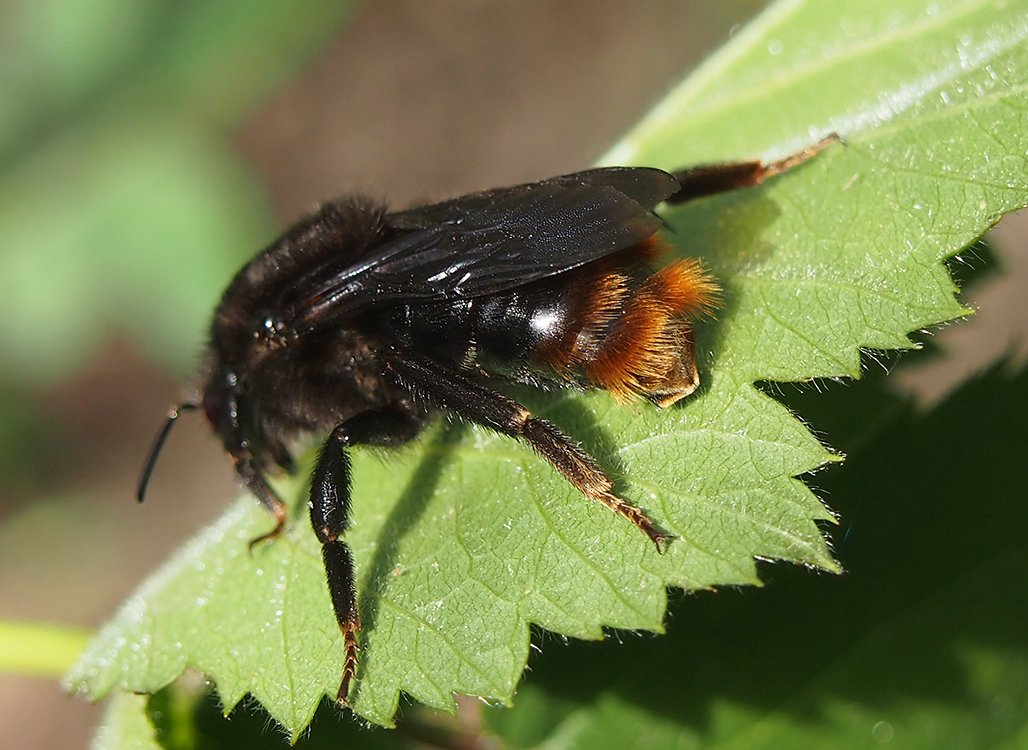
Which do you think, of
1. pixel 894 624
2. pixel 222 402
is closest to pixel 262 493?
pixel 222 402

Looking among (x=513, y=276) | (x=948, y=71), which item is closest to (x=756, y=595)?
(x=513, y=276)

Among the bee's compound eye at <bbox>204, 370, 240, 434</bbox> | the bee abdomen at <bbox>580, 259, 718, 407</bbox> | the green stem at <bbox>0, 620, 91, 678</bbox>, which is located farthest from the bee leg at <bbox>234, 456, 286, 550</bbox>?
the bee abdomen at <bbox>580, 259, 718, 407</bbox>

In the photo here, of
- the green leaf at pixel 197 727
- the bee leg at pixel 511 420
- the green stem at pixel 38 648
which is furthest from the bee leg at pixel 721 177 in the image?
the green stem at pixel 38 648

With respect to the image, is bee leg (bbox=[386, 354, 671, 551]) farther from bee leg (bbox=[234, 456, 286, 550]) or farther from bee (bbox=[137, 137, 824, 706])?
bee leg (bbox=[234, 456, 286, 550])

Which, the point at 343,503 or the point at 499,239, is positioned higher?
the point at 499,239

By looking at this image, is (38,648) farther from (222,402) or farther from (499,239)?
(499,239)

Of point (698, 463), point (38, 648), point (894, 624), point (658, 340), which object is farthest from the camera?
point (38, 648)
